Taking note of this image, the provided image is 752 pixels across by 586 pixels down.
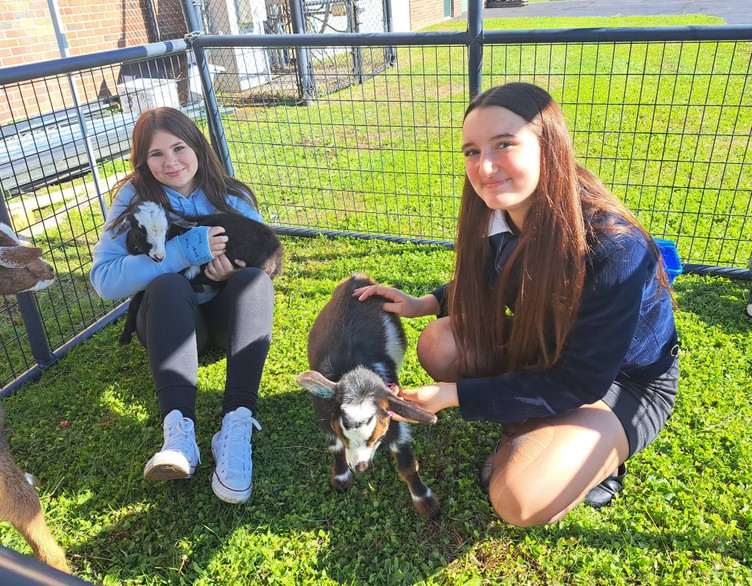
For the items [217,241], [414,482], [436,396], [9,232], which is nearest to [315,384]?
[436,396]

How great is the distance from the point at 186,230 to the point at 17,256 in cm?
89

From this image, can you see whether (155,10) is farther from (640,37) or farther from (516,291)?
(516,291)

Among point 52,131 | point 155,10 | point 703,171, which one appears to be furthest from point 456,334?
point 155,10

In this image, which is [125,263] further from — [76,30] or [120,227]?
[76,30]

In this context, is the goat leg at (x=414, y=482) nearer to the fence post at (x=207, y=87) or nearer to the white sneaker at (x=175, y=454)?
the white sneaker at (x=175, y=454)

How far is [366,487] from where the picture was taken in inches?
107

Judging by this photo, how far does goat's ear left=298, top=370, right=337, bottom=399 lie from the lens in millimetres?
2158

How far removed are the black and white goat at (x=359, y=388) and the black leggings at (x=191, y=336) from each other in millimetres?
335

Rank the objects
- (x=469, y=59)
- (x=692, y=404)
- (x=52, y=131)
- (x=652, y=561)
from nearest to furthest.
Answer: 1. (x=652, y=561)
2. (x=692, y=404)
3. (x=469, y=59)
4. (x=52, y=131)

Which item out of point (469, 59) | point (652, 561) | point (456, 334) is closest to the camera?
point (652, 561)

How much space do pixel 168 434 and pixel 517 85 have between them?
2.16 meters

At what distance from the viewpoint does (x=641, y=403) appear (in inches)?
93.2

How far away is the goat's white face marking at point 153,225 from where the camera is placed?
10.8ft

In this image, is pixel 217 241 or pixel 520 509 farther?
pixel 217 241
